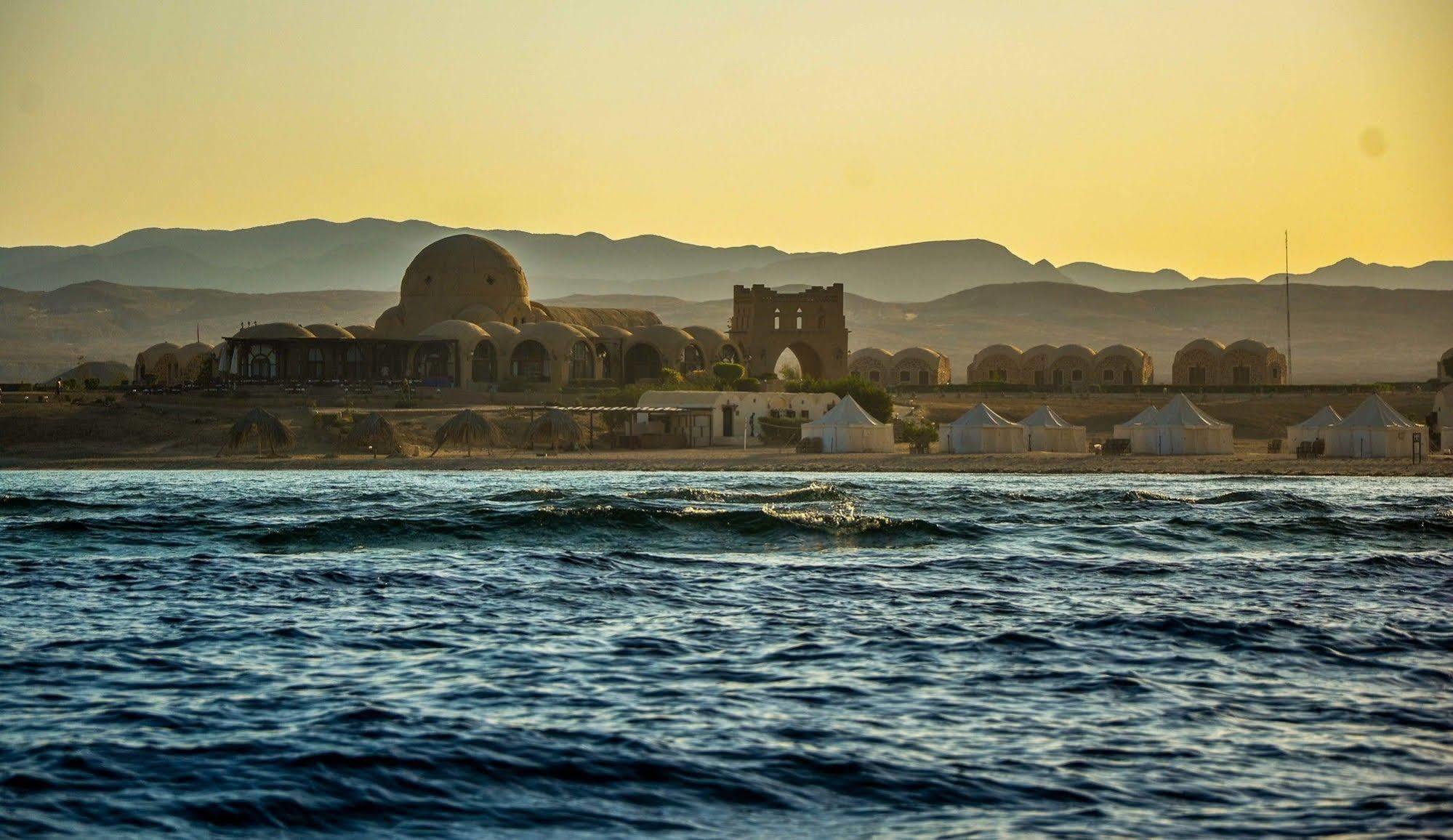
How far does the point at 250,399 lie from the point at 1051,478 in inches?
1208

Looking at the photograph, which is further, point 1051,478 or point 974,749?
point 1051,478

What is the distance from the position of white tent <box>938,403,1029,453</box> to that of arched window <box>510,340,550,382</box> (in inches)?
1016

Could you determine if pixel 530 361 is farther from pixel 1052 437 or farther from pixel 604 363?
pixel 1052 437

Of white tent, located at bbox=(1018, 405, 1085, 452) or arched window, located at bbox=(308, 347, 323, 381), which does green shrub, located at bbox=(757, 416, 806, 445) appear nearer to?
white tent, located at bbox=(1018, 405, 1085, 452)

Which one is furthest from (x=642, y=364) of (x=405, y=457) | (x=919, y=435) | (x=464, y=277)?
(x=405, y=457)

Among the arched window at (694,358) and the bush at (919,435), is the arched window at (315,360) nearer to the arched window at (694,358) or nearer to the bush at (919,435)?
the arched window at (694,358)

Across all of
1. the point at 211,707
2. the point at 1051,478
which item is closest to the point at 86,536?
the point at 211,707

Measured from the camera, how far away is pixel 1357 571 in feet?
66.1

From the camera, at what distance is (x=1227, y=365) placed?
7950 centimetres

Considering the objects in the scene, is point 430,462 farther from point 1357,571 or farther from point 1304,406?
point 1304,406

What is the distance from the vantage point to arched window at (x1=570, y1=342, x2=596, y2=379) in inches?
2731

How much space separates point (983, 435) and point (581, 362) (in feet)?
91.1

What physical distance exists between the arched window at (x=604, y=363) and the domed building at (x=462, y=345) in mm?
49

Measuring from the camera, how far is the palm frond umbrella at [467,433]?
47.0 metres
